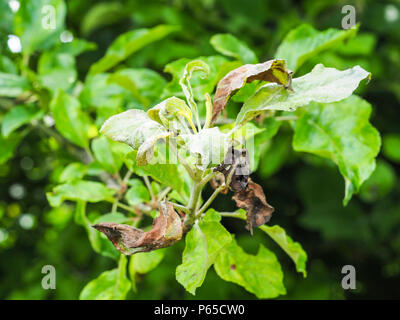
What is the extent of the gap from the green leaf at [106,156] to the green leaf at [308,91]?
1.31 feet

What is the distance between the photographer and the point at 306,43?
3.05 ft

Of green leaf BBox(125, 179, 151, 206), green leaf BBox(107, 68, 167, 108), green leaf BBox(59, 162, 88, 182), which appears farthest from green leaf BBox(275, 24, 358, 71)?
green leaf BBox(59, 162, 88, 182)

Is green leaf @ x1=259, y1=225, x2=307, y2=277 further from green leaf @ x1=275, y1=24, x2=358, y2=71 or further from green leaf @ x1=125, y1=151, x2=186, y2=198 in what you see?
green leaf @ x1=275, y1=24, x2=358, y2=71

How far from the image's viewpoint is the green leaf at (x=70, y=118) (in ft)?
3.21

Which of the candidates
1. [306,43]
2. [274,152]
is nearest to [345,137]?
[306,43]

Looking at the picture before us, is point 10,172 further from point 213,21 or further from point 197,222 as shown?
point 197,222

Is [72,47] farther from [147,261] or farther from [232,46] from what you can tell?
[147,261]

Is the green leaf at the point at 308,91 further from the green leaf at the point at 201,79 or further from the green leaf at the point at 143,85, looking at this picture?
the green leaf at the point at 143,85

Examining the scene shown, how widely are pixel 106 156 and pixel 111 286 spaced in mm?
268

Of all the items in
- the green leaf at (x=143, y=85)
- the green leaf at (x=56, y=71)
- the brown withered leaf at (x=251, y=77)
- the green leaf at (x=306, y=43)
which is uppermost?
the brown withered leaf at (x=251, y=77)

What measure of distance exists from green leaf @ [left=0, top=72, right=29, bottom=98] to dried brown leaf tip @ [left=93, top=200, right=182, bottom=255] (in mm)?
530

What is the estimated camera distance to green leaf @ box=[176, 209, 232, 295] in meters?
0.60

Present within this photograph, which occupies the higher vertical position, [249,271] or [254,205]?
[254,205]

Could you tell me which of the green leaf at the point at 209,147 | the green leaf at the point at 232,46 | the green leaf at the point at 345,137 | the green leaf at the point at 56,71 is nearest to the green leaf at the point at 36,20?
the green leaf at the point at 56,71
